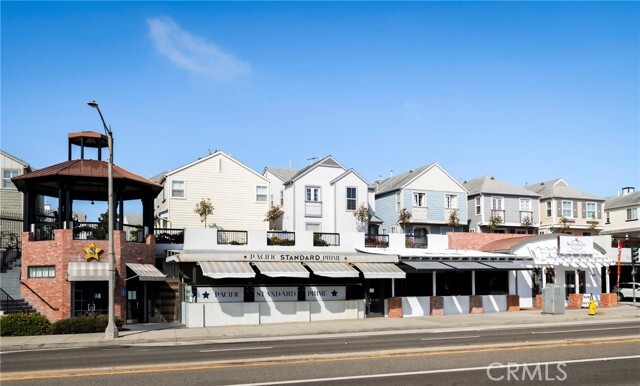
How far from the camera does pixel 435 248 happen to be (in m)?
41.9

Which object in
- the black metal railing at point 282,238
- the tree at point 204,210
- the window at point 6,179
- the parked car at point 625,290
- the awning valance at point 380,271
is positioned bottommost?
the parked car at point 625,290

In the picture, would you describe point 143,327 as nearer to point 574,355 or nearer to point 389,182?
point 574,355

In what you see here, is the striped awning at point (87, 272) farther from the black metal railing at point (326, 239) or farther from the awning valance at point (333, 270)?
the black metal railing at point (326, 239)

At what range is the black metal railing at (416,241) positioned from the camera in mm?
41469

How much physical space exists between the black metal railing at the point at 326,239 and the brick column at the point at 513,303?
10.9 metres

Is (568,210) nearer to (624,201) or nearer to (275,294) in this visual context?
(624,201)

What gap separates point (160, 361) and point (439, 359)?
785 centimetres

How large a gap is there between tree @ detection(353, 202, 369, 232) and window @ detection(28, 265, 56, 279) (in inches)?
975

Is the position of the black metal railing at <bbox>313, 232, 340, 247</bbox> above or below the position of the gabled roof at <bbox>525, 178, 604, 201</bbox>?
below

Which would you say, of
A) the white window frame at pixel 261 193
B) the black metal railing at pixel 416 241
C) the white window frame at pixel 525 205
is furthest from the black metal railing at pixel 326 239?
the white window frame at pixel 525 205

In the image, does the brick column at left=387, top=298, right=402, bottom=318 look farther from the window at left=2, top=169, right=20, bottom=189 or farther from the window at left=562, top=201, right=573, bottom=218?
the window at left=562, top=201, right=573, bottom=218

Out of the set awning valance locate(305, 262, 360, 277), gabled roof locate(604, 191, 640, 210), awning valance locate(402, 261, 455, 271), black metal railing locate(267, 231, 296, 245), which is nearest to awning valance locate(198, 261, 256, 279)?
awning valance locate(305, 262, 360, 277)

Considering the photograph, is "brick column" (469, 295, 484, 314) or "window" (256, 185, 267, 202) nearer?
"brick column" (469, 295, 484, 314)

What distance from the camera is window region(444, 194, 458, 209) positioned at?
180ft
